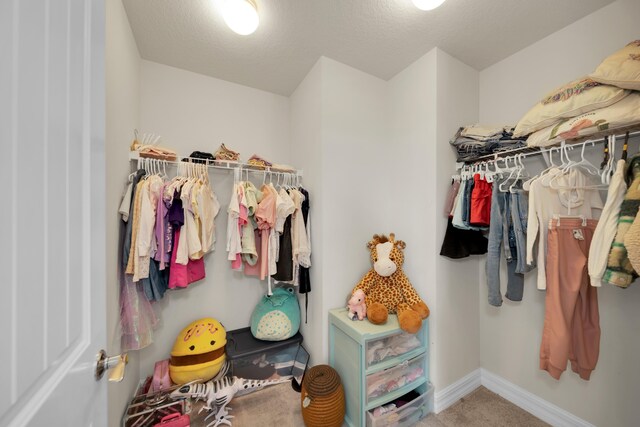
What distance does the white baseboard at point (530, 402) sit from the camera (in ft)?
4.65

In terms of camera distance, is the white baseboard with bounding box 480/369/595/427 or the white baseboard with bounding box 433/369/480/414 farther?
the white baseboard with bounding box 433/369/480/414

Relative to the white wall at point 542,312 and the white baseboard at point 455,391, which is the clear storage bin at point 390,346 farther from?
the white wall at point 542,312

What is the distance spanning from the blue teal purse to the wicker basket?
51 centimetres

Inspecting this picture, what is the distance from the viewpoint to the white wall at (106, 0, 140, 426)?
1109mm

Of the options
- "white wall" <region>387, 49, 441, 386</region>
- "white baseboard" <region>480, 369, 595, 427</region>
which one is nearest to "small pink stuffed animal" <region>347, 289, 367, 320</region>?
"white wall" <region>387, 49, 441, 386</region>

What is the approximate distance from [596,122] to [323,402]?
212 centimetres

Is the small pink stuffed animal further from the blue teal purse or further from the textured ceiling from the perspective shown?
the textured ceiling

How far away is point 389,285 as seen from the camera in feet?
5.65

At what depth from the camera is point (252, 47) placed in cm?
171

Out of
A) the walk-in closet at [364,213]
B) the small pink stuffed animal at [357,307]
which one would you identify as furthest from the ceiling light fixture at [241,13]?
the small pink stuffed animal at [357,307]

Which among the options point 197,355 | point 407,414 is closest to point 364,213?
point 407,414

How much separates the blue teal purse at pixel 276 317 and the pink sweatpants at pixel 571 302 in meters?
1.70

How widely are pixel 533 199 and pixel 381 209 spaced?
992 millimetres

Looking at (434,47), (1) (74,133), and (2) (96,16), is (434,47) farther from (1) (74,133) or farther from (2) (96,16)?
(1) (74,133)
